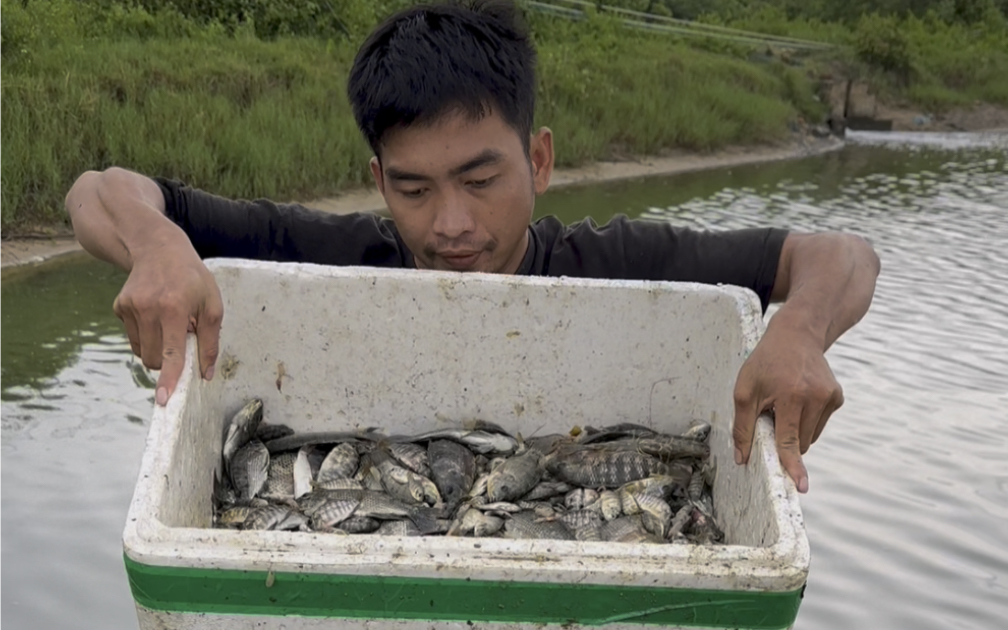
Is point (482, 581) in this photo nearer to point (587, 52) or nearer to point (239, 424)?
point (239, 424)

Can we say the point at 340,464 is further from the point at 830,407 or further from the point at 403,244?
the point at 830,407

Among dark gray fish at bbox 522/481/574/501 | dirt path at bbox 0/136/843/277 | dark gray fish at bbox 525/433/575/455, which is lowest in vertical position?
dirt path at bbox 0/136/843/277

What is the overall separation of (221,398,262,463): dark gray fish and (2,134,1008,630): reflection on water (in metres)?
1.46

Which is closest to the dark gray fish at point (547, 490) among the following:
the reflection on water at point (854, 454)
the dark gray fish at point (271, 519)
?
the dark gray fish at point (271, 519)

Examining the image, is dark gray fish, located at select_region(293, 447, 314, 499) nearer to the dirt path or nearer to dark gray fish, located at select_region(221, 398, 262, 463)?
dark gray fish, located at select_region(221, 398, 262, 463)

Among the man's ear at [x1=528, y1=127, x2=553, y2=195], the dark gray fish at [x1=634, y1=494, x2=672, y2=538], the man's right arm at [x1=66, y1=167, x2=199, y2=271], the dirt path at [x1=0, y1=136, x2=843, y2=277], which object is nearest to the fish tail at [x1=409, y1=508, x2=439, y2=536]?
the dark gray fish at [x1=634, y1=494, x2=672, y2=538]

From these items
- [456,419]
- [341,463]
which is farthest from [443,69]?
[341,463]

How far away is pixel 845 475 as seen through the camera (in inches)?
169

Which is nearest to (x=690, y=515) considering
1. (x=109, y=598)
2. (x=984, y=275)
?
(x=109, y=598)

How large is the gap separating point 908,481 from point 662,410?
2584 millimetres

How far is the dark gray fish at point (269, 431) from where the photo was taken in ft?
6.74

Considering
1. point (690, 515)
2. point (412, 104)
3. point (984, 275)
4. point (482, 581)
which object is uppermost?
point (412, 104)

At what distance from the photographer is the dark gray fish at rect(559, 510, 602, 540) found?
5.89 feet

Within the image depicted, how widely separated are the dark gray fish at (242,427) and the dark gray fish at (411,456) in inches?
10.7
